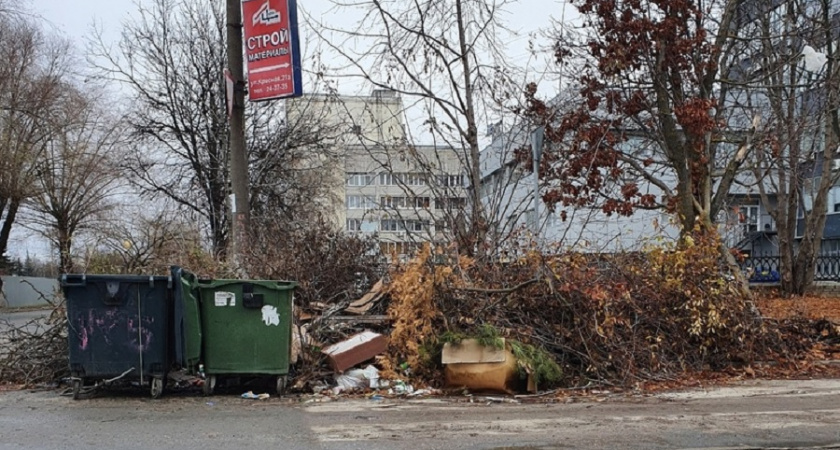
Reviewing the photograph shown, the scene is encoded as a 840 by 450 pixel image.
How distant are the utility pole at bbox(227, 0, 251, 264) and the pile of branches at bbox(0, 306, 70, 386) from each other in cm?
299

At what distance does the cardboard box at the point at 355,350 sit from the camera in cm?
791

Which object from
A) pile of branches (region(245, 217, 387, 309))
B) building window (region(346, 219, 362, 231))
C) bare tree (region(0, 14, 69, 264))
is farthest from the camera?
bare tree (region(0, 14, 69, 264))

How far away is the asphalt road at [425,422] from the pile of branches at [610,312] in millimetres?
831

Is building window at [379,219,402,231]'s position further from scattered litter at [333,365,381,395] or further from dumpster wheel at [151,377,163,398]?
dumpster wheel at [151,377,163,398]

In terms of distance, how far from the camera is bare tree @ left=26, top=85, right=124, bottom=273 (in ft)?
104

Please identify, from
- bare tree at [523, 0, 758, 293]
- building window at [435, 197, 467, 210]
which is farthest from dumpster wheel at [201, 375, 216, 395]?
bare tree at [523, 0, 758, 293]

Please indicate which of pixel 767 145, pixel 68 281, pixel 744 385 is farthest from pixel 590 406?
pixel 767 145

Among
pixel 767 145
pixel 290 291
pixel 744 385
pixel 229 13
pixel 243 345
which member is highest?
pixel 229 13

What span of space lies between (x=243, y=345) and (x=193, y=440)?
198cm

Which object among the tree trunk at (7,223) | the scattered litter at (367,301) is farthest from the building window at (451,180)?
the tree trunk at (7,223)

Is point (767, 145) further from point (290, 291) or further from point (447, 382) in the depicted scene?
point (290, 291)

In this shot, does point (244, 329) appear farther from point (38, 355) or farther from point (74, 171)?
point (74, 171)

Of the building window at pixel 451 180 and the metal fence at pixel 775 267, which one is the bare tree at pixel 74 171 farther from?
the metal fence at pixel 775 267

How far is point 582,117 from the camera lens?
14359 mm
